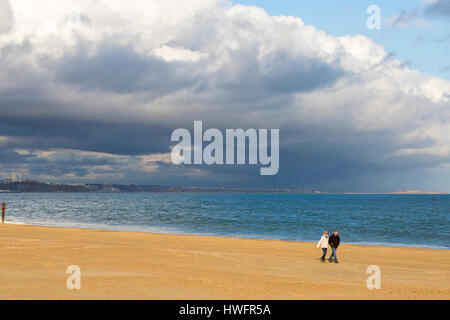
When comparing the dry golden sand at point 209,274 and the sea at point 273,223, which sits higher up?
the dry golden sand at point 209,274

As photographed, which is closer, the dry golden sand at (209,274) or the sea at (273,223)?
the dry golden sand at (209,274)

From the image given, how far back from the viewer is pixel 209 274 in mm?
18703

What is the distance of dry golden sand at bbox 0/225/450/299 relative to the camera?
15023 millimetres

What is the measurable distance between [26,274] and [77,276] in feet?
7.24

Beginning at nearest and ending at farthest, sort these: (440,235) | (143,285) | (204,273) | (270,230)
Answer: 1. (143,285)
2. (204,273)
3. (440,235)
4. (270,230)

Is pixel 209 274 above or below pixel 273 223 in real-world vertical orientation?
above

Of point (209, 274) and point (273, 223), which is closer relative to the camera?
point (209, 274)

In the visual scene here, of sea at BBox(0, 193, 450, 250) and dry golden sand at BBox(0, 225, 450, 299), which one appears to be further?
sea at BBox(0, 193, 450, 250)

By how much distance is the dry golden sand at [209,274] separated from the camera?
49.3ft

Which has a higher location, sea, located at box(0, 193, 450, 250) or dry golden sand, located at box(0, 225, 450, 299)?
dry golden sand, located at box(0, 225, 450, 299)

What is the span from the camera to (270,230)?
5419 centimetres
